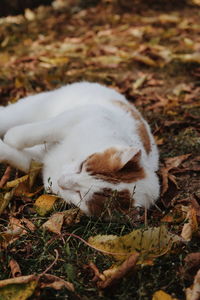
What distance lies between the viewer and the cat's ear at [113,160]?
2.60 m

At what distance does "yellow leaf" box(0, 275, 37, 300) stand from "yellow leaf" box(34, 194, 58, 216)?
751mm

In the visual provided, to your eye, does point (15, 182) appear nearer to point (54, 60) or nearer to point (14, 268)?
point (14, 268)

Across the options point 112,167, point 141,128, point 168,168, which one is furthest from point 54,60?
point 112,167

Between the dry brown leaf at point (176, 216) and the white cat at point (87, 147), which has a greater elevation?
the white cat at point (87, 147)

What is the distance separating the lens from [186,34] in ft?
22.0

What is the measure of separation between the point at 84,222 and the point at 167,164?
1100 millimetres

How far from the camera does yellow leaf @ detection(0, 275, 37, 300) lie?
195 centimetres

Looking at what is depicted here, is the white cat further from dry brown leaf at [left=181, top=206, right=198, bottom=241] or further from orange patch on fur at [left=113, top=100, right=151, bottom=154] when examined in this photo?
dry brown leaf at [left=181, top=206, right=198, bottom=241]

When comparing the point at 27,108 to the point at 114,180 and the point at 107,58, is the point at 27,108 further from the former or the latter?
the point at 107,58

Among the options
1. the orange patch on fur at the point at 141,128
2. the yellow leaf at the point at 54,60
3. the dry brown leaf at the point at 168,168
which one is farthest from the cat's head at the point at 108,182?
the yellow leaf at the point at 54,60

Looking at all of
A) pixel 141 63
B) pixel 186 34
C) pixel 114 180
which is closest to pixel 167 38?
pixel 186 34

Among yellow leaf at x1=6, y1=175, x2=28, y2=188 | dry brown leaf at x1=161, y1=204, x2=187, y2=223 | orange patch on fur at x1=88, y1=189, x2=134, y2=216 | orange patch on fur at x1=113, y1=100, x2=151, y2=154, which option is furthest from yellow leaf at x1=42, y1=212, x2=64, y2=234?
orange patch on fur at x1=113, y1=100, x2=151, y2=154

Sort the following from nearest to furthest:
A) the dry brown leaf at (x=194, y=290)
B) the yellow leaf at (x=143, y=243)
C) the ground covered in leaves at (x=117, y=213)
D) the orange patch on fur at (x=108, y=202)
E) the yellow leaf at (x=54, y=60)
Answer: the dry brown leaf at (x=194, y=290) → the ground covered in leaves at (x=117, y=213) → the yellow leaf at (x=143, y=243) → the orange patch on fur at (x=108, y=202) → the yellow leaf at (x=54, y=60)

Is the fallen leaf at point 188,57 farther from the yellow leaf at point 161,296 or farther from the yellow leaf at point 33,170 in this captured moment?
the yellow leaf at point 161,296
